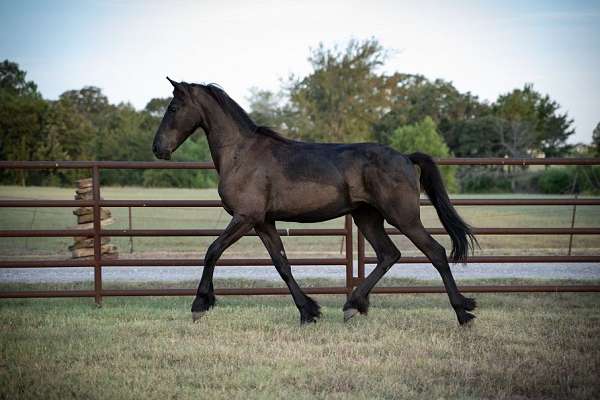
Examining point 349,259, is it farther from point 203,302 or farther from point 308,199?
point 203,302

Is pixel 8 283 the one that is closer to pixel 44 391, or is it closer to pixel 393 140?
pixel 44 391

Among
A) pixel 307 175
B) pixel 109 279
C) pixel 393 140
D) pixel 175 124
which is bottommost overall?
pixel 109 279

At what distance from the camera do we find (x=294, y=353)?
5398 millimetres

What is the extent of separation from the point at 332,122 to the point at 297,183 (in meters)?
29.9

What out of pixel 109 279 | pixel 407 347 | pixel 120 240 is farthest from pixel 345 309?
pixel 120 240

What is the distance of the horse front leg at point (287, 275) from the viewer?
6.73 m

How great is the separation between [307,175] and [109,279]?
220 inches

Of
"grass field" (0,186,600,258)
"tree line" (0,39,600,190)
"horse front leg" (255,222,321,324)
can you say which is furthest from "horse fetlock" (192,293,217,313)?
"tree line" (0,39,600,190)

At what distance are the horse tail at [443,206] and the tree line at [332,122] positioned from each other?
24.2 metres

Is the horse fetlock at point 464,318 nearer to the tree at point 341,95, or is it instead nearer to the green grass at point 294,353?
the green grass at point 294,353

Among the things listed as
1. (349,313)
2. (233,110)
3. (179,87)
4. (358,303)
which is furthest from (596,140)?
(179,87)

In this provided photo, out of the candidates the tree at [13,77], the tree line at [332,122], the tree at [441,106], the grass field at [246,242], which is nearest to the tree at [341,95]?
the tree line at [332,122]

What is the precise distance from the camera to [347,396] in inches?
171

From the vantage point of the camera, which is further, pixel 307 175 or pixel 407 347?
pixel 307 175
